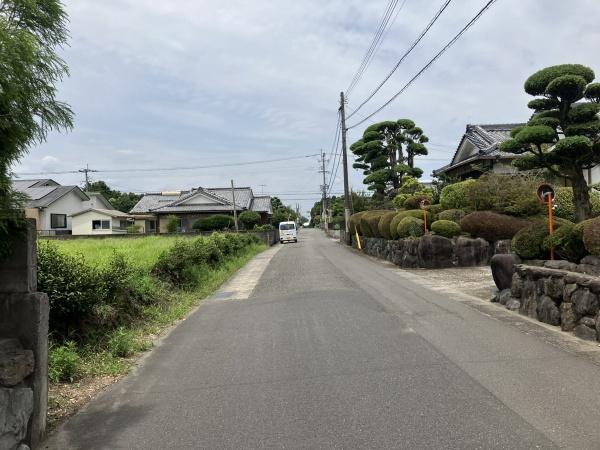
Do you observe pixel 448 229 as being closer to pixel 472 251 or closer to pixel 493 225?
pixel 472 251

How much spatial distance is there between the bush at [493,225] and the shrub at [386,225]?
5760mm

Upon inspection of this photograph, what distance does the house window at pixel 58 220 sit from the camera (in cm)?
4825

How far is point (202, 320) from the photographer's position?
10.0m

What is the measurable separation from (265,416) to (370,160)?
32.3 metres

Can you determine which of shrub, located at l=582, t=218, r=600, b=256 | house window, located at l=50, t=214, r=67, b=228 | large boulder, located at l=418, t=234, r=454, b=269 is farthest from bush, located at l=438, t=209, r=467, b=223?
house window, located at l=50, t=214, r=67, b=228

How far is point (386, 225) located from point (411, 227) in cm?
338

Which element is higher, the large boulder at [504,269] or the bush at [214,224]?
the bush at [214,224]

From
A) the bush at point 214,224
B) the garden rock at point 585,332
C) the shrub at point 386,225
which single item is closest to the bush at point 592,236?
the garden rock at point 585,332

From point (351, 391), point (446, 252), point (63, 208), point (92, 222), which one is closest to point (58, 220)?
point (63, 208)

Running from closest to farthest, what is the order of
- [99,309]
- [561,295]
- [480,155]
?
1. [99,309]
2. [561,295]
3. [480,155]

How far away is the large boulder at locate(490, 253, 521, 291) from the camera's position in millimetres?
10870

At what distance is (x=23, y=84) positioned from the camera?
3814 mm

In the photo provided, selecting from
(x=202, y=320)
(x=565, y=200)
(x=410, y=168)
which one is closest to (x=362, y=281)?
(x=202, y=320)

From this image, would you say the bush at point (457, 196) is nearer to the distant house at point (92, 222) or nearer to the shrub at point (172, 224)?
the shrub at point (172, 224)
